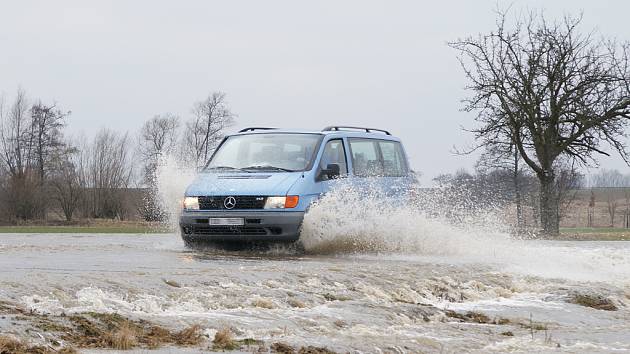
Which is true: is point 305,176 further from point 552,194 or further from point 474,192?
point 552,194

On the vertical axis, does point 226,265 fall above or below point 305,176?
below

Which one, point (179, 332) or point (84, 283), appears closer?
point (179, 332)

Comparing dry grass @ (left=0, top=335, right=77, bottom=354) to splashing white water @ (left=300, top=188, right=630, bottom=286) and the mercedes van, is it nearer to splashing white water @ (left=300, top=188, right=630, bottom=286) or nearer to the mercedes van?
the mercedes van

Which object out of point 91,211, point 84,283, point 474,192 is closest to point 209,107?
point 91,211

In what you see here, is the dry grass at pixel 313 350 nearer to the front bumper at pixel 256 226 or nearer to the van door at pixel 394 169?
the front bumper at pixel 256 226

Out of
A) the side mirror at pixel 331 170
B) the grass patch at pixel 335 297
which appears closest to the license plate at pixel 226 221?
the side mirror at pixel 331 170

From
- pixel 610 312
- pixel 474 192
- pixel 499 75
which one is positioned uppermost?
pixel 499 75

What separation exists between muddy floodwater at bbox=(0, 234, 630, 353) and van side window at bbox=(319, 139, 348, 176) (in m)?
1.64

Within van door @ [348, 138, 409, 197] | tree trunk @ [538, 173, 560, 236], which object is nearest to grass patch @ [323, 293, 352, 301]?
van door @ [348, 138, 409, 197]

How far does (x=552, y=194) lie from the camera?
34031mm

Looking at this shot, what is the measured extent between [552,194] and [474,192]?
15.3 metres

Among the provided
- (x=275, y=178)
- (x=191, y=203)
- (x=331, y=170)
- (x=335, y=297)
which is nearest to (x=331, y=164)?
(x=331, y=170)

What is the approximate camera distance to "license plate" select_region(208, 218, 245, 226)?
13.1 metres

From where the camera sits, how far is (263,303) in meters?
8.12
